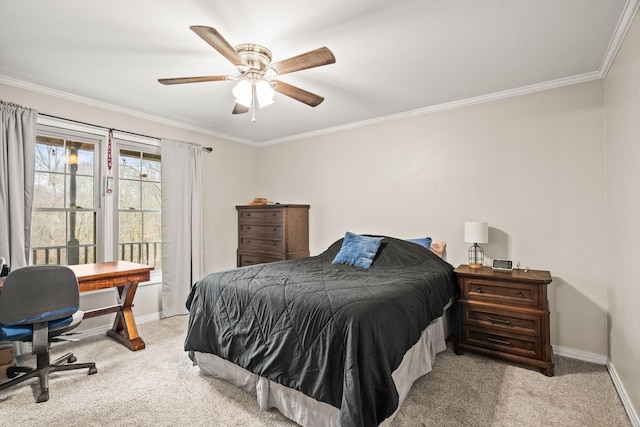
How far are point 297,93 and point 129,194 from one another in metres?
2.65

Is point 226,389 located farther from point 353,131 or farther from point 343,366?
point 353,131

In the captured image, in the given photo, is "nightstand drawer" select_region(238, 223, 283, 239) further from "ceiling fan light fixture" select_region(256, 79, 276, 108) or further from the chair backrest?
the chair backrest

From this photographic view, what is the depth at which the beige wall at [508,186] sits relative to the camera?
2789 millimetres

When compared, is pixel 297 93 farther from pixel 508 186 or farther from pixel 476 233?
pixel 508 186

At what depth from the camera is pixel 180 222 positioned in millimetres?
4133

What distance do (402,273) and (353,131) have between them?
2.19 meters

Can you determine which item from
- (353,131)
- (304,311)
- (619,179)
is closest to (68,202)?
(304,311)

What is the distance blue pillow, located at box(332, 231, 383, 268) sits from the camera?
131 inches

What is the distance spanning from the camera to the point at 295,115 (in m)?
3.92

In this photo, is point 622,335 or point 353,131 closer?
point 622,335

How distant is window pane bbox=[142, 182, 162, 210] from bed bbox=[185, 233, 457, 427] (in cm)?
204

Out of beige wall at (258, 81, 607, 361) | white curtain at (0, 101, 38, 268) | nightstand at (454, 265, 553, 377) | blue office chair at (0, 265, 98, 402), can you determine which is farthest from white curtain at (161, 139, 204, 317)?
nightstand at (454, 265, 553, 377)

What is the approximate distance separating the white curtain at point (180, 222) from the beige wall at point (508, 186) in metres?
1.86

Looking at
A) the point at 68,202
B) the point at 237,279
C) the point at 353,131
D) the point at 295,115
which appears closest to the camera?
the point at 237,279
